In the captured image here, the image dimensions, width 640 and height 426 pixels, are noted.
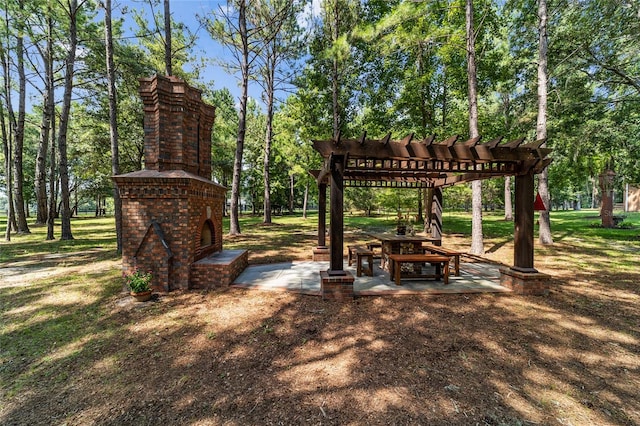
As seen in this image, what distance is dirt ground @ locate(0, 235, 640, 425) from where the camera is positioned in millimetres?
2352

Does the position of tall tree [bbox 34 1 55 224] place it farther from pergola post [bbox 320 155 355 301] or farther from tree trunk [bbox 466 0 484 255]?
tree trunk [bbox 466 0 484 255]

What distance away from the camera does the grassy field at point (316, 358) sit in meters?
2.37

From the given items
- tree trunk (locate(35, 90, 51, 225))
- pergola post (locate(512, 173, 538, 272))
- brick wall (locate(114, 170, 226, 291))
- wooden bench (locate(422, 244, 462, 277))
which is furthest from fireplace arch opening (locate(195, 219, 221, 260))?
tree trunk (locate(35, 90, 51, 225))

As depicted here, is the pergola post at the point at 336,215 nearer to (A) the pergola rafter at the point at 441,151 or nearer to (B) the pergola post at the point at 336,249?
(B) the pergola post at the point at 336,249

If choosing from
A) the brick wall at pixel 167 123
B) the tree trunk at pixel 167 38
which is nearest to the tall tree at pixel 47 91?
the tree trunk at pixel 167 38

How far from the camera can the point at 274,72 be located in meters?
18.2

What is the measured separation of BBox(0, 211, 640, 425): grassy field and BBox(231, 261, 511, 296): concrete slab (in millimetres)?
356

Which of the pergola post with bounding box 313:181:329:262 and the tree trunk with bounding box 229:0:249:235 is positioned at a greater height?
the tree trunk with bounding box 229:0:249:235

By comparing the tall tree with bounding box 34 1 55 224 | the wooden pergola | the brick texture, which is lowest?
the brick texture

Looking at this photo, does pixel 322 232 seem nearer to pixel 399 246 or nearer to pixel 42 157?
pixel 399 246

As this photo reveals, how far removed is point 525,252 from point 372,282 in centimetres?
332

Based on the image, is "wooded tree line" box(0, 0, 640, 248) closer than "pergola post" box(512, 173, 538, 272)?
No

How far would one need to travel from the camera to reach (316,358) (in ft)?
10.4

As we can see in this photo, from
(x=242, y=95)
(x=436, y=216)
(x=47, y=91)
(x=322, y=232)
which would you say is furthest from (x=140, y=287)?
(x=47, y=91)
